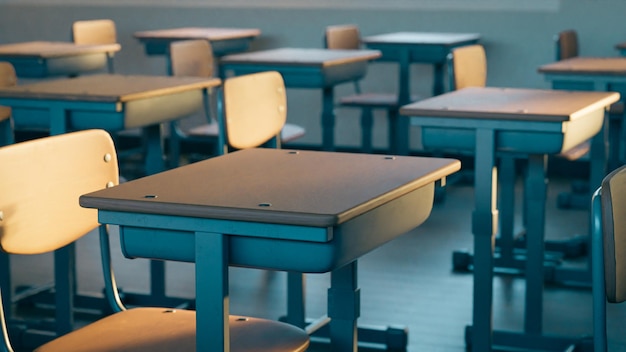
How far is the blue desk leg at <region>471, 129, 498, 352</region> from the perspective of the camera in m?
3.04

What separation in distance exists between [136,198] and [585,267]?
9.45ft

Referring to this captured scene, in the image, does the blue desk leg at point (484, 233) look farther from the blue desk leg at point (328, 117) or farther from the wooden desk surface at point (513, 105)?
the blue desk leg at point (328, 117)

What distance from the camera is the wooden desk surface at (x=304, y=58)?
524 centimetres

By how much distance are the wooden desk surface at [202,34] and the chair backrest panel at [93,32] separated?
186 mm

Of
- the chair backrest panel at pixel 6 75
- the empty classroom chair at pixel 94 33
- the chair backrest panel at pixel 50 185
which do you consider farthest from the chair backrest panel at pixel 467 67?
the empty classroom chair at pixel 94 33

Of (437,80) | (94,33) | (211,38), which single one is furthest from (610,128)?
(94,33)

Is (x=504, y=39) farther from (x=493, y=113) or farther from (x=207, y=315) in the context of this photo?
(x=207, y=315)

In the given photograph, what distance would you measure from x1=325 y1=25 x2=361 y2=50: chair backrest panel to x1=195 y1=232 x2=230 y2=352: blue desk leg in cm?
452

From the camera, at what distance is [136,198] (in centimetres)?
186

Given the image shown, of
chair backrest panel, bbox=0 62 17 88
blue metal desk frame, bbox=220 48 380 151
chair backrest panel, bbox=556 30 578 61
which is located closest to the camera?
chair backrest panel, bbox=0 62 17 88

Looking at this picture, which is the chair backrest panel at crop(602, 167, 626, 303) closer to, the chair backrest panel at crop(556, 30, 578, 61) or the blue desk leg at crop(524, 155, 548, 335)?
the blue desk leg at crop(524, 155, 548, 335)

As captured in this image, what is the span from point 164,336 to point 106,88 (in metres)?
1.94

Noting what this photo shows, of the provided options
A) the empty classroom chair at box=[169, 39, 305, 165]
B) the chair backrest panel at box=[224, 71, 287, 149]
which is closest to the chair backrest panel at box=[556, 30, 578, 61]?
the empty classroom chair at box=[169, 39, 305, 165]

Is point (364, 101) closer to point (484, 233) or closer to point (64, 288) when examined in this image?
point (484, 233)
